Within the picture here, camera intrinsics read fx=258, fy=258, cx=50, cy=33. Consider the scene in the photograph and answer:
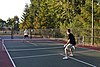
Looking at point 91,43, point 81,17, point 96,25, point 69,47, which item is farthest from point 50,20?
Answer: point 69,47

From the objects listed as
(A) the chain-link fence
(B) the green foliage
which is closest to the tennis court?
(A) the chain-link fence

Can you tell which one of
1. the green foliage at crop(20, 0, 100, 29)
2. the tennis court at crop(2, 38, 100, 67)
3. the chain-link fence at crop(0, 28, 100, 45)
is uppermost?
the green foliage at crop(20, 0, 100, 29)

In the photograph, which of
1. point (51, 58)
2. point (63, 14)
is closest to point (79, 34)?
point (63, 14)

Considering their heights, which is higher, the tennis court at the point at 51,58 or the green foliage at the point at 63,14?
the green foliage at the point at 63,14

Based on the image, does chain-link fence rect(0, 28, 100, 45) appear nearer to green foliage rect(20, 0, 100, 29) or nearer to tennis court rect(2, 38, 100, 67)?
green foliage rect(20, 0, 100, 29)

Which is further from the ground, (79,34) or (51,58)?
(79,34)

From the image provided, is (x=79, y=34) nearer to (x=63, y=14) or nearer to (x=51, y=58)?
(x=63, y=14)

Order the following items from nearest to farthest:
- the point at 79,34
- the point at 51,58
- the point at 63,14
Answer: the point at 51,58
the point at 79,34
the point at 63,14

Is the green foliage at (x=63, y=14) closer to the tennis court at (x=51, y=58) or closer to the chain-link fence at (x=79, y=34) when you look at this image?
the chain-link fence at (x=79, y=34)

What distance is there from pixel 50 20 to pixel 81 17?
1995cm

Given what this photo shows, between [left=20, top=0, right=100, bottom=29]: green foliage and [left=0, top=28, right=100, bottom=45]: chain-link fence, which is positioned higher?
[left=20, top=0, right=100, bottom=29]: green foliage

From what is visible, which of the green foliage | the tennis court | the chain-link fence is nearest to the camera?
the tennis court

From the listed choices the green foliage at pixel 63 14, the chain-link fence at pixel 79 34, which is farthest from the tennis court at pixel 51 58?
the green foliage at pixel 63 14

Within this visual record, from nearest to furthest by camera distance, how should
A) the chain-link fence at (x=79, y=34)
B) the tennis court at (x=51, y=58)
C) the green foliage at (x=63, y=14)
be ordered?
the tennis court at (x=51, y=58) < the chain-link fence at (x=79, y=34) < the green foliage at (x=63, y=14)
